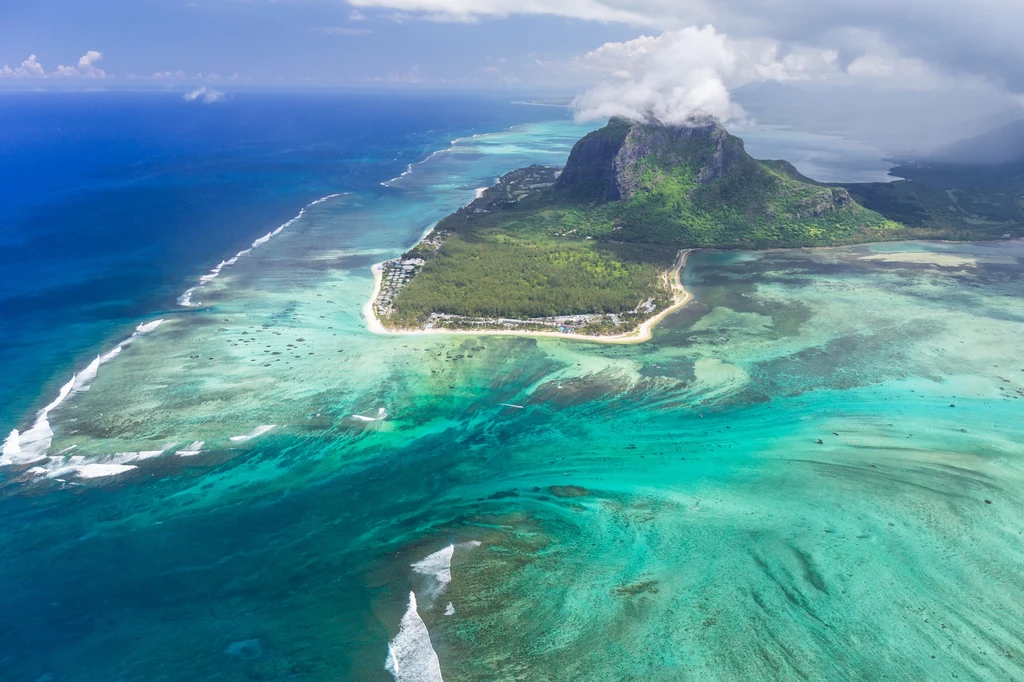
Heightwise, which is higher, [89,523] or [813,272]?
[813,272]

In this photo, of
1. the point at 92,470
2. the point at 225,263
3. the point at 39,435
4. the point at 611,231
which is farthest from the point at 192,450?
the point at 611,231

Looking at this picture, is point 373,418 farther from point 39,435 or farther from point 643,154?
point 643,154

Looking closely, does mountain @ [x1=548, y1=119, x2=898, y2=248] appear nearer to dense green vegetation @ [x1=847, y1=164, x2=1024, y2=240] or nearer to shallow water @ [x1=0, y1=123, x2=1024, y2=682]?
dense green vegetation @ [x1=847, y1=164, x2=1024, y2=240]

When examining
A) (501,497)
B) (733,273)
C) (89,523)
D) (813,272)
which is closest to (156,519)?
(89,523)

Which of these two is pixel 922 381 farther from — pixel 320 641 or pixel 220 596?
pixel 220 596

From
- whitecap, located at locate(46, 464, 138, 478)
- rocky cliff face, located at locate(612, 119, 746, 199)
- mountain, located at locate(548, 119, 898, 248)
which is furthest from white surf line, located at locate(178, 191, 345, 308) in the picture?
rocky cliff face, located at locate(612, 119, 746, 199)

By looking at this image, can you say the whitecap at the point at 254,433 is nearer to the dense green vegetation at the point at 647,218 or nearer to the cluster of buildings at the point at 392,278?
the cluster of buildings at the point at 392,278

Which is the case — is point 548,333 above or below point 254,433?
above
